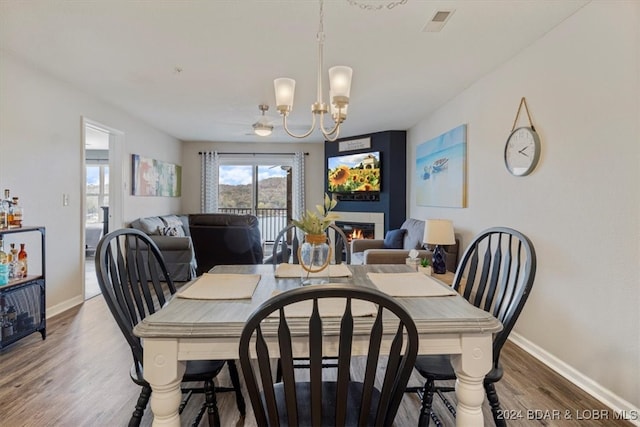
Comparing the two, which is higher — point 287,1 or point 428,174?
point 287,1

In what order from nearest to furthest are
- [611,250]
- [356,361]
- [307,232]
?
1. [307,232]
2. [611,250]
3. [356,361]

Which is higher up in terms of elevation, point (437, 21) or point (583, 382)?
point (437, 21)

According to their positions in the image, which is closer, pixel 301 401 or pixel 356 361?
pixel 301 401

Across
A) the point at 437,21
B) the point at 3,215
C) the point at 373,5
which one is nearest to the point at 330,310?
the point at 373,5

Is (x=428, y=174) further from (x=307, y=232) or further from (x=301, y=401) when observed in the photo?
(x=301, y=401)

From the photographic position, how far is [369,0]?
81.9 inches

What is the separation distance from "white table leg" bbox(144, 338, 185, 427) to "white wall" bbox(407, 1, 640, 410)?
7.52 feet

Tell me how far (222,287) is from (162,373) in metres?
0.51

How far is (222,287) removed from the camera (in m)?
1.63

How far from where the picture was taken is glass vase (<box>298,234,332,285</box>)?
160 centimetres

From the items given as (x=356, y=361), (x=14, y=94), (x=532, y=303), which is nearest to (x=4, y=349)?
(x=14, y=94)

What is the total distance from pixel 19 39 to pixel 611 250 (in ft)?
14.1

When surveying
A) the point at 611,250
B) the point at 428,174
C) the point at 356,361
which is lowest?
the point at 356,361

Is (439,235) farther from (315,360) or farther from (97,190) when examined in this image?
(97,190)
